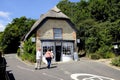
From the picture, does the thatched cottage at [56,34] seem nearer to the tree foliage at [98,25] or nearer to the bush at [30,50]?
the bush at [30,50]

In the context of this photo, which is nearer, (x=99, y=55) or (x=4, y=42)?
(x=99, y=55)

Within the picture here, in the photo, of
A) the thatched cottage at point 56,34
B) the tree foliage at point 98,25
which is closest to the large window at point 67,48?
the thatched cottage at point 56,34

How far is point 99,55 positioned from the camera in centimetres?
3262

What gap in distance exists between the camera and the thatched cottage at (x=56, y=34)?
32.1 metres

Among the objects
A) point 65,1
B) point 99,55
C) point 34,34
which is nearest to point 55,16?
point 34,34

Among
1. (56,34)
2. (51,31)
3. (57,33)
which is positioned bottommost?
(56,34)

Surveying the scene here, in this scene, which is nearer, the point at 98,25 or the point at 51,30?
the point at 51,30

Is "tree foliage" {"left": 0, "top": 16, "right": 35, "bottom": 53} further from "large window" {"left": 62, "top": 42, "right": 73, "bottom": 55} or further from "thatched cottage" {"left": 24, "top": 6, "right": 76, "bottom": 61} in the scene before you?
"large window" {"left": 62, "top": 42, "right": 73, "bottom": 55}

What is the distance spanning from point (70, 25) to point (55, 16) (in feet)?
9.37

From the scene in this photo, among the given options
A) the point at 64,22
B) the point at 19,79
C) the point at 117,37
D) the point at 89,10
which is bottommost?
the point at 19,79

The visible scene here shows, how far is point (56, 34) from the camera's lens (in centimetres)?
3322

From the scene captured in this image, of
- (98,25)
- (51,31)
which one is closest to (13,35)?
(98,25)

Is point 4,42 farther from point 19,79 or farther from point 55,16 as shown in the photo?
point 19,79

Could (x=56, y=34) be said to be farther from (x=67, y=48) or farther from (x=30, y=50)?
(x=30, y=50)
